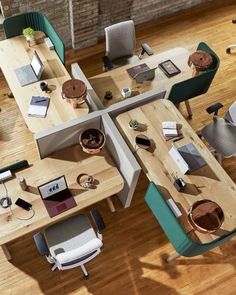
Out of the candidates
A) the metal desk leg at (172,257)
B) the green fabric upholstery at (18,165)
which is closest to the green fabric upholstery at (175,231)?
the metal desk leg at (172,257)

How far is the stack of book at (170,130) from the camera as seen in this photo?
410 cm

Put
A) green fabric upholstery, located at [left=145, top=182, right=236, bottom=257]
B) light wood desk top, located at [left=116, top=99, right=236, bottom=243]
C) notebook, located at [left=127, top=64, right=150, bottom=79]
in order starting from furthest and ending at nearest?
1. notebook, located at [left=127, top=64, right=150, bottom=79]
2. light wood desk top, located at [left=116, top=99, right=236, bottom=243]
3. green fabric upholstery, located at [left=145, top=182, right=236, bottom=257]

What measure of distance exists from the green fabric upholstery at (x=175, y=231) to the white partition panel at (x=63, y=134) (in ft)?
2.99

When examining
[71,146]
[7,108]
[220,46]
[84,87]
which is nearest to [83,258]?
[71,146]

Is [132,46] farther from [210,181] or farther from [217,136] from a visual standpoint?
[210,181]

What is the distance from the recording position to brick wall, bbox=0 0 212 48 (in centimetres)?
538

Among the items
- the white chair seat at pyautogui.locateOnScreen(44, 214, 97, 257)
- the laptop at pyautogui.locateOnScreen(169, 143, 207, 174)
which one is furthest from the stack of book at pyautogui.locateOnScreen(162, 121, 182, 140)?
the white chair seat at pyautogui.locateOnScreen(44, 214, 97, 257)

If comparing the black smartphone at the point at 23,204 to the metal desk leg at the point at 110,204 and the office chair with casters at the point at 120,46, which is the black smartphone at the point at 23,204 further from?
the office chair with casters at the point at 120,46

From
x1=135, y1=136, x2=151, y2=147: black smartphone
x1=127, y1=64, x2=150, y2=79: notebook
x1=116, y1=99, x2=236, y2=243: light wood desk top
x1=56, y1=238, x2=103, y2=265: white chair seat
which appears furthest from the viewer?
x1=127, y1=64, x2=150, y2=79: notebook

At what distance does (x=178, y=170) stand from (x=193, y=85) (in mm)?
1229

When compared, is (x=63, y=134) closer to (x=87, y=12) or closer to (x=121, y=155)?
(x=121, y=155)

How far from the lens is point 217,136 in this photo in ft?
15.2

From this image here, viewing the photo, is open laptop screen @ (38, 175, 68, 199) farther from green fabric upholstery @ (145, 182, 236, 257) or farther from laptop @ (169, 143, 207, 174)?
laptop @ (169, 143, 207, 174)

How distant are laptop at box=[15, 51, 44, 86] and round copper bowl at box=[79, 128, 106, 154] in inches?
38.8
